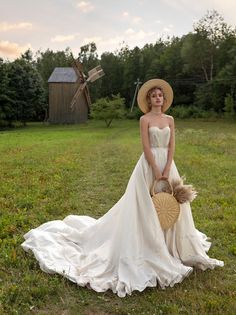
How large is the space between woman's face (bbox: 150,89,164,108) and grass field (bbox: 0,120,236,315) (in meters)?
2.45

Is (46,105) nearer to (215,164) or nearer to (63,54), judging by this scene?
(63,54)

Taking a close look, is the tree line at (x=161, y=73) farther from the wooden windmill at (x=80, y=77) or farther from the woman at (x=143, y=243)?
the woman at (x=143, y=243)

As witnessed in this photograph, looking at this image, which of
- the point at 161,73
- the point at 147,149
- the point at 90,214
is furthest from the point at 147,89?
the point at 161,73

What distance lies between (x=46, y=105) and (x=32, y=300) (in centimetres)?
5360

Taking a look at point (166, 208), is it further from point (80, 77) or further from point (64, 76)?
point (64, 76)

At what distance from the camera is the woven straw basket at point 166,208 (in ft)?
18.0

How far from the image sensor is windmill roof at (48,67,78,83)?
52906 mm

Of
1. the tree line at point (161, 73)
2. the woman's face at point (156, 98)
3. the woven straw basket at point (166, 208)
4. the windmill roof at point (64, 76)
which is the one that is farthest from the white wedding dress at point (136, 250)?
the windmill roof at point (64, 76)

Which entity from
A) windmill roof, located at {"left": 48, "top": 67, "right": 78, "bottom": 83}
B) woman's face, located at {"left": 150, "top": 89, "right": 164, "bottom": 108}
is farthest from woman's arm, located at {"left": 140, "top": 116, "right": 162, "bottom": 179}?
windmill roof, located at {"left": 48, "top": 67, "right": 78, "bottom": 83}

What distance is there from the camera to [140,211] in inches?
214

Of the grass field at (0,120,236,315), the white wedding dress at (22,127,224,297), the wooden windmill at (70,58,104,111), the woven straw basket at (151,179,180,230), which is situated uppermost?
the wooden windmill at (70,58,104,111)

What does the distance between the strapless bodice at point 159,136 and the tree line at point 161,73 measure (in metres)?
43.5

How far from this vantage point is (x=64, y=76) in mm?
53531

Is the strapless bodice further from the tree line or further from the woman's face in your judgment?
the tree line
